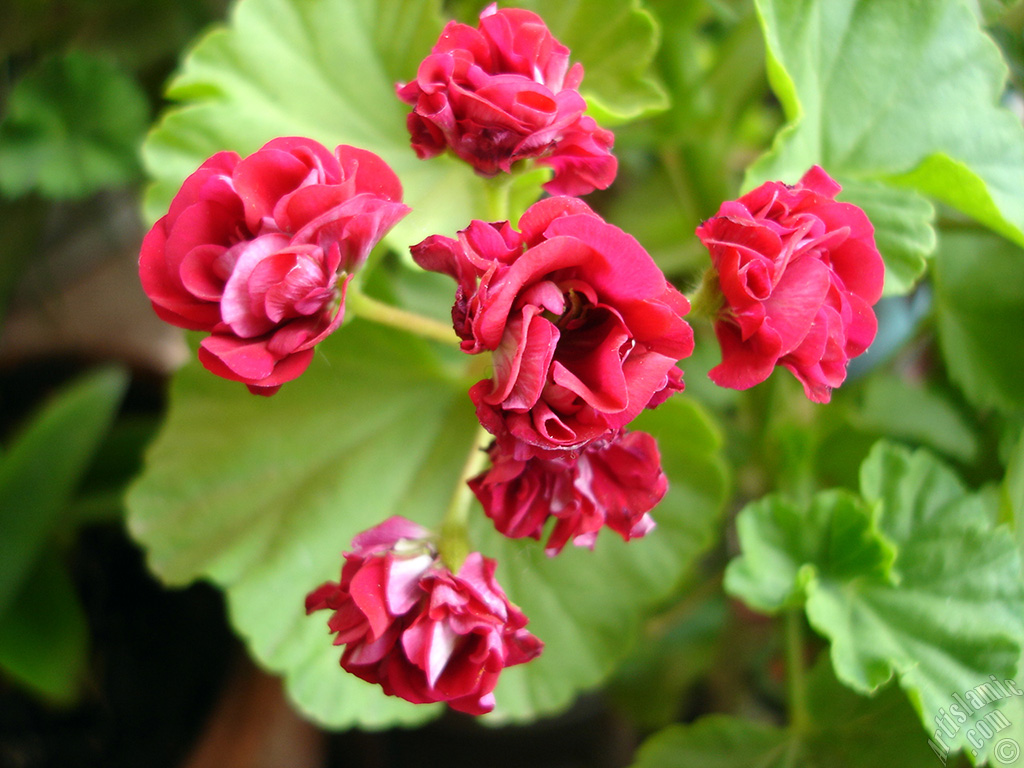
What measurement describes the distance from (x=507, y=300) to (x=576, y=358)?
0.15 feet

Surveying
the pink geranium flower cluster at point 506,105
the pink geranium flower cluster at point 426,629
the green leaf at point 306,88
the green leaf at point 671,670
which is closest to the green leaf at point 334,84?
the green leaf at point 306,88

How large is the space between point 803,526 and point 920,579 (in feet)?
0.26

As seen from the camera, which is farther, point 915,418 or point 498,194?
point 915,418

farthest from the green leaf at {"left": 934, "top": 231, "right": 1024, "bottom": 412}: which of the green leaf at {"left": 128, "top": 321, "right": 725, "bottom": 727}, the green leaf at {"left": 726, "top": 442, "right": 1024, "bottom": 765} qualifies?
the green leaf at {"left": 128, "top": 321, "right": 725, "bottom": 727}

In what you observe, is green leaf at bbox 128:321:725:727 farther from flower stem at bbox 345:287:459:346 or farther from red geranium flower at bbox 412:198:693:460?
red geranium flower at bbox 412:198:693:460

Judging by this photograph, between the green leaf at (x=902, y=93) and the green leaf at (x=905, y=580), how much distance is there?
20 centimetres

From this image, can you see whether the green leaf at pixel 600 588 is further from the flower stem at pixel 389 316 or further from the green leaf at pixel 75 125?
the green leaf at pixel 75 125

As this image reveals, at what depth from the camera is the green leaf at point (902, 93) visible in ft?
1.72

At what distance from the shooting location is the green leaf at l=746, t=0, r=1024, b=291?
52 cm

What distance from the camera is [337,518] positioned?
598 mm

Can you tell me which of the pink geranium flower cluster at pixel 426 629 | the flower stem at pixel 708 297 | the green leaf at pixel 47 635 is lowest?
the green leaf at pixel 47 635

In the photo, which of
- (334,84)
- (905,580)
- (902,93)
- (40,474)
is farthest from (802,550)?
(40,474)

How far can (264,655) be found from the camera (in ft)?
1.90

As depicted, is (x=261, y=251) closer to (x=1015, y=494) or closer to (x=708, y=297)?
(x=708, y=297)
